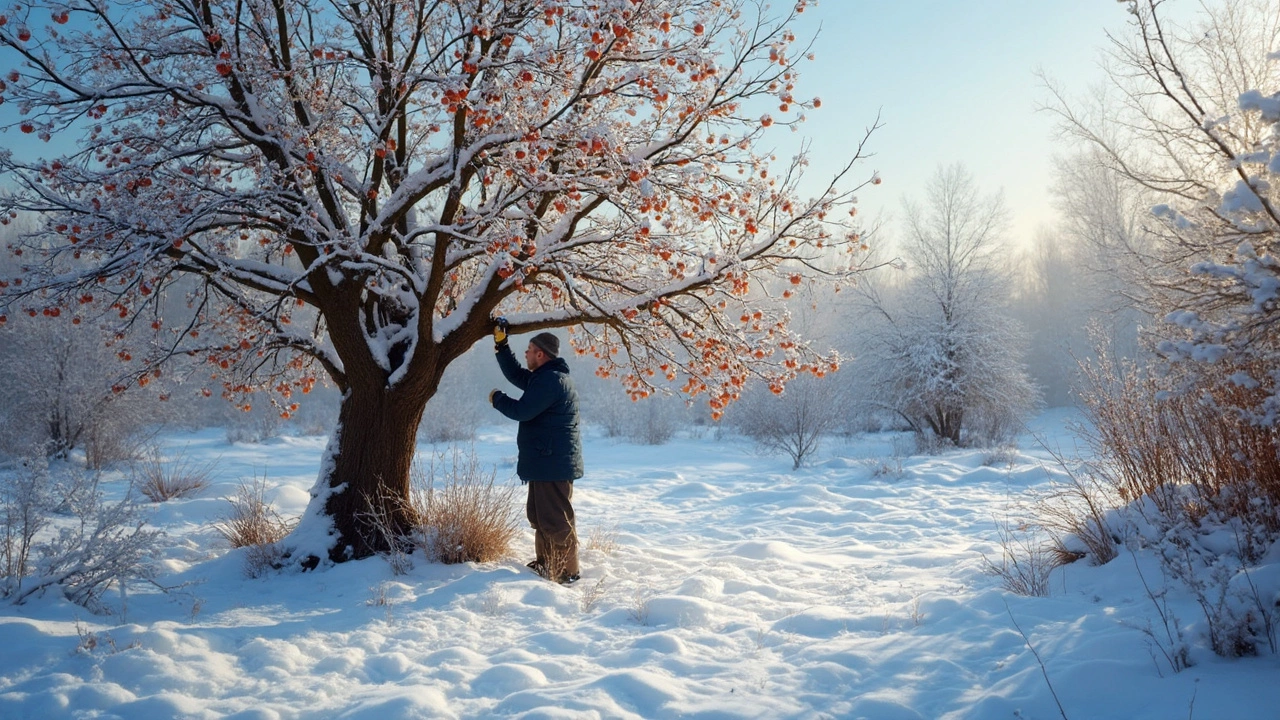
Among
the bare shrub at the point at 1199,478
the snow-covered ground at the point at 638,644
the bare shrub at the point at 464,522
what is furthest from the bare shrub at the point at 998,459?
the bare shrub at the point at 464,522

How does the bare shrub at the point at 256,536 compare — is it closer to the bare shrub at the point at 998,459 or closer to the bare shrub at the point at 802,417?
the bare shrub at the point at 802,417

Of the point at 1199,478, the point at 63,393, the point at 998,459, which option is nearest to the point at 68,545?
the point at 1199,478

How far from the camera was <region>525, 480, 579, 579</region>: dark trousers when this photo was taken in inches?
210

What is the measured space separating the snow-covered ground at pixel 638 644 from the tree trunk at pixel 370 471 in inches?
13.5

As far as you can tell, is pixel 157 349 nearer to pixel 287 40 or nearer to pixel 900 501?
pixel 287 40

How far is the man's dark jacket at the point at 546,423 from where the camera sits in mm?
5285

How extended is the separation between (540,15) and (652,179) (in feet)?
4.58

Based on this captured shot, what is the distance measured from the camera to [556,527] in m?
5.34

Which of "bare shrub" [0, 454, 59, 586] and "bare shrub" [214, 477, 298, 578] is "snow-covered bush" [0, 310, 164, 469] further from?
"bare shrub" [0, 454, 59, 586]

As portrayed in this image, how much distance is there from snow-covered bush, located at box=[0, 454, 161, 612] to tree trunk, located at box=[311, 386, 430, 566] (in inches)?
54.7

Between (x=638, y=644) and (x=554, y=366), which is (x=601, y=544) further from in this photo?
(x=638, y=644)

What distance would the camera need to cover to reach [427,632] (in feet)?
13.4

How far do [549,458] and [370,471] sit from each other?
1655mm

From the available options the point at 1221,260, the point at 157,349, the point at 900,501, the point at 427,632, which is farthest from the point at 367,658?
the point at 900,501
